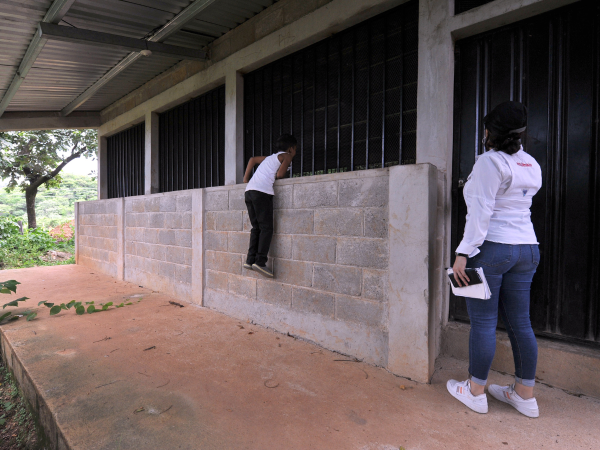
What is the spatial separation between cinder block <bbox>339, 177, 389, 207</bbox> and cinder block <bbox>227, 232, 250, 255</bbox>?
1382 millimetres

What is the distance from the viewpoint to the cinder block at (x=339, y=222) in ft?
9.55

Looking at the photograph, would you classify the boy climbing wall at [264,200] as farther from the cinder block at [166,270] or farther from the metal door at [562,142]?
the cinder block at [166,270]

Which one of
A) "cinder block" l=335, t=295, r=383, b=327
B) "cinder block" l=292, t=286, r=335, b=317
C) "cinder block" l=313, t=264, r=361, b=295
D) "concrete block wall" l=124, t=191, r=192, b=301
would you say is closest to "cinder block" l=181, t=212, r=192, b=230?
"concrete block wall" l=124, t=191, r=192, b=301

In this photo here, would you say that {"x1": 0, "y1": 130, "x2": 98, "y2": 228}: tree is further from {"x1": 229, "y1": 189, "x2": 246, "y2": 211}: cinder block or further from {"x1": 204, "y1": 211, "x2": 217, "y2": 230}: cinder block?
{"x1": 229, "y1": 189, "x2": 246, "y2": 211}: cinder block

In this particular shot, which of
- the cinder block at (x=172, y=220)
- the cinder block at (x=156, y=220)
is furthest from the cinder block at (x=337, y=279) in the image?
the cinder block at (x=156, y=220)

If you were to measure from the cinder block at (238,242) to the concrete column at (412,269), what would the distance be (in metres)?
1.82

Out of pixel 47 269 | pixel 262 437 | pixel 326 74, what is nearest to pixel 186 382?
pixel 262 437

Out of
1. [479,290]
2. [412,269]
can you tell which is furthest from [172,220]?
[479,290]

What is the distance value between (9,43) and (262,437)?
5.92 meters

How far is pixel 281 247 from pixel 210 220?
4.47 feet

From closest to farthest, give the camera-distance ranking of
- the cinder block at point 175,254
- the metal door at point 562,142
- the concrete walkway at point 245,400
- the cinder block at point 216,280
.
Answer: the concrete walkway at point 245,400 < the metal door at point 562,142 < the cinder block at point 216,280 < the cinder block at point 175,254

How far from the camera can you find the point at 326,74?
3.88m

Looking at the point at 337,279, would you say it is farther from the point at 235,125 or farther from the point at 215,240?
the point at 235,125

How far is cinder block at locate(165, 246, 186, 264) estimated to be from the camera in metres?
4.91
